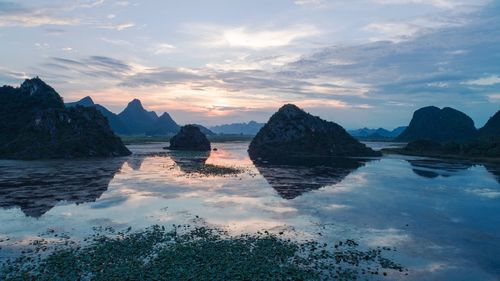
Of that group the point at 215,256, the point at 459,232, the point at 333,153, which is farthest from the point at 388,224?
the point at 333,153

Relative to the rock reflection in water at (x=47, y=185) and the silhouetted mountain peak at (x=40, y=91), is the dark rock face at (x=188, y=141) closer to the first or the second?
the silhouetted mountain peak at (x=40, y=91)

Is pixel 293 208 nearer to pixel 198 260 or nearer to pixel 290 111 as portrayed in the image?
pixel 198 260

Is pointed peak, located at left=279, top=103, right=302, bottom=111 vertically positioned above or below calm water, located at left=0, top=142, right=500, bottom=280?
above

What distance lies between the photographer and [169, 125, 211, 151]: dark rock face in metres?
174

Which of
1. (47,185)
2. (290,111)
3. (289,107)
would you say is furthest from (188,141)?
(47,185)

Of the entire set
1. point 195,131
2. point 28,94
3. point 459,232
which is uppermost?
point 28,94

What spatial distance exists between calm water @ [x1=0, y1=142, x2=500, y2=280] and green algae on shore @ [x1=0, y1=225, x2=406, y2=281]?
280 centimetres

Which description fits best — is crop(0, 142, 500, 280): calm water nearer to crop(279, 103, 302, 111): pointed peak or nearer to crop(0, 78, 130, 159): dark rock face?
crop(0, 78, 130, 159): dark rock face

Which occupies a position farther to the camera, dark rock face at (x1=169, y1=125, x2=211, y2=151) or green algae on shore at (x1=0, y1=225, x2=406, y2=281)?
dark rock face at (x1=169, y1=125, x2=211, y2=151)

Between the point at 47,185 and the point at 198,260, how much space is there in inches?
1726

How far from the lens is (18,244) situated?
29984 millimetres

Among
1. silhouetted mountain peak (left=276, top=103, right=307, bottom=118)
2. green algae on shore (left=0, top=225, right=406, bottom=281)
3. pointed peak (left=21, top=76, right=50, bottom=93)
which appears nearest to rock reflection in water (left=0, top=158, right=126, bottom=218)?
green algae on shore (left=0, top=225, right=406, bottom=281)

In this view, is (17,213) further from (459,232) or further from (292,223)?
(459,232)

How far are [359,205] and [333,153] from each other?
317 ft
